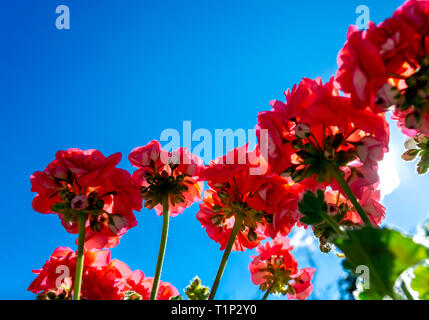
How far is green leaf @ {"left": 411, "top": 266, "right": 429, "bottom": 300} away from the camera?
502 millimetres

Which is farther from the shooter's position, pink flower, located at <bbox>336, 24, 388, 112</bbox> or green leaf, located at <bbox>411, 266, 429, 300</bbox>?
pink flower, located at <bbox>336, 24, 388, 112</bbox>

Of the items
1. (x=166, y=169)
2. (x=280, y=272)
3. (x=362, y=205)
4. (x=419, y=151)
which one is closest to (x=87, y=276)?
(x=166, y=169)

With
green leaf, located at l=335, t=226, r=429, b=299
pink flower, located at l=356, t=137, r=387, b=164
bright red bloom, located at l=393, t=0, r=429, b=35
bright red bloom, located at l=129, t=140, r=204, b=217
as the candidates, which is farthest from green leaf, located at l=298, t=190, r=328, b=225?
bright red bloom, located at l=129, t=140, r=204, b=217

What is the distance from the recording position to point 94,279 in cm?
96

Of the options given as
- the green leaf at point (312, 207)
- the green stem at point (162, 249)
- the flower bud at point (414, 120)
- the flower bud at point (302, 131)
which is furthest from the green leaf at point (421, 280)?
the green stem at point (162, 249)

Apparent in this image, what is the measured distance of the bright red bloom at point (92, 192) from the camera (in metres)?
0.90

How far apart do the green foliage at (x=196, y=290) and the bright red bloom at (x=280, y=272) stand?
19 centimetres

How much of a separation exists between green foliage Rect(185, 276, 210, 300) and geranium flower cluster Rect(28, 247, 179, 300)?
46mm

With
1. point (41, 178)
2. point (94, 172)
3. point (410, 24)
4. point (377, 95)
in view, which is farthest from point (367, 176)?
point (41, 178)

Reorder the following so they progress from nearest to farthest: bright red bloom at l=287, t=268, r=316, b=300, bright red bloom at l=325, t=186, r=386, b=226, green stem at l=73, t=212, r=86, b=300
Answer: green stem at l=73, t=212, r=86, b=300, bright red bloom at l=325, t=186, r=386, b=226, bright red bloom at l=287, t=268, r=316, b=300

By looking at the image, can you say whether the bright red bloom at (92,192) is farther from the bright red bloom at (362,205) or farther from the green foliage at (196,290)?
the bright red bloom at (362,205)

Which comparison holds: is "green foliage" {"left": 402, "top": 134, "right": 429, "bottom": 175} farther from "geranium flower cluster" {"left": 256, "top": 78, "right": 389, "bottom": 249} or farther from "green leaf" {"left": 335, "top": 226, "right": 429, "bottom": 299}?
"green leaf" {"left": 335, "top": 226, "right": 429, "bottom": 299}

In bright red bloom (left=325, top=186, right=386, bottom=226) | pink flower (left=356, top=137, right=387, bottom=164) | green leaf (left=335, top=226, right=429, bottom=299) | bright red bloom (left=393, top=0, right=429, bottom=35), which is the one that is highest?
bright red bloom (left=393, top=0, right=429, bottom=35)
